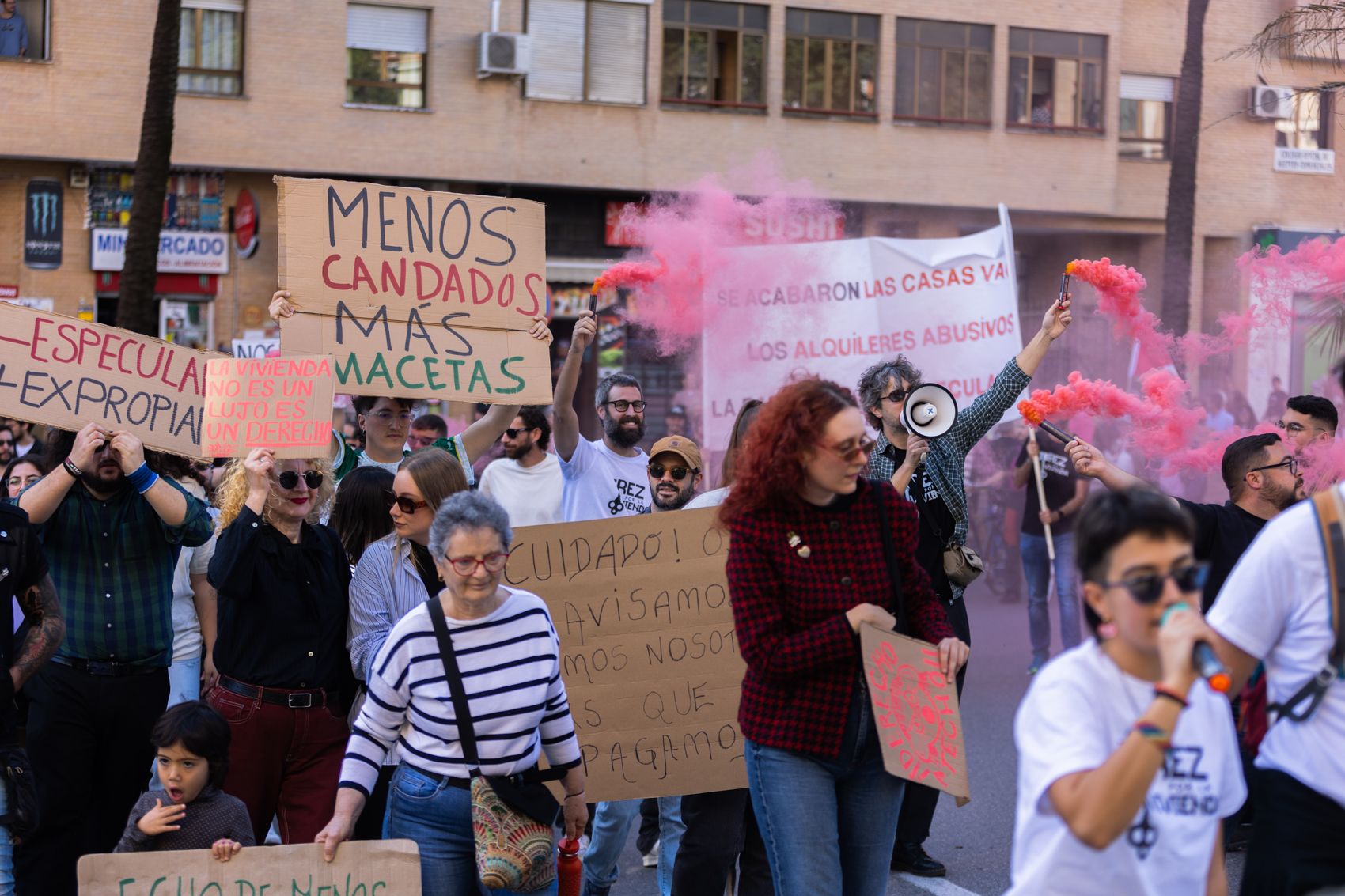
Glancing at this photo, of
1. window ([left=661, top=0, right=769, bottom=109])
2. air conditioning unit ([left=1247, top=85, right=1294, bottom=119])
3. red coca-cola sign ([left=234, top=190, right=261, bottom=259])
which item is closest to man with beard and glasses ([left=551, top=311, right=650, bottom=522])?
red coca-cola sign ([left=234, top=190, right=261, bottom=259])

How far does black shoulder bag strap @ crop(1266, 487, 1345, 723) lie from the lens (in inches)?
127

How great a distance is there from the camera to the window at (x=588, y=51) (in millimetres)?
23938

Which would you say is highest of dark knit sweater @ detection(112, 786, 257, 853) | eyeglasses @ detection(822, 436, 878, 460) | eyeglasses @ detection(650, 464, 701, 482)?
eyeglasses @ detection(822, 436, 878, 460)

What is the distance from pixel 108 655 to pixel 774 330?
6.10 metres

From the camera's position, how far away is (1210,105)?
2791 centimetres

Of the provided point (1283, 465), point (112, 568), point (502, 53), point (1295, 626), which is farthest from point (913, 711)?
point (502, 53)

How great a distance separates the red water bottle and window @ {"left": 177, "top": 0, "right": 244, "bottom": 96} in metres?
20.1

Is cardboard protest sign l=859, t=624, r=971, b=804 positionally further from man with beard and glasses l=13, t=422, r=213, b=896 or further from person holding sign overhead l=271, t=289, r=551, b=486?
person holding sign overhead l=271, t=289, r=551, b=486

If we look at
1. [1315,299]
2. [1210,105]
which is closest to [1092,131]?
[1210,105]

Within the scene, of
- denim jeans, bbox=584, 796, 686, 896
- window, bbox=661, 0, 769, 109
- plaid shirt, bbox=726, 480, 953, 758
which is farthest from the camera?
window, bbox=661, 0, 769, 109

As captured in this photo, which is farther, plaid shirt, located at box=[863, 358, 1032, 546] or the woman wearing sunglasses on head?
plaid shirt, located at box=[863, 358, 1032, 546]

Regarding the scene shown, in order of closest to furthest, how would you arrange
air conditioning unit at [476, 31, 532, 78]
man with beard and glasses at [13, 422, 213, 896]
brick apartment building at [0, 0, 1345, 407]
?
man with beard and glasses at [13, 422, 213, 896] → brick apartment building at [0, 0, 1345, 407] → air conditioning unit at [476, 31, 532, 78]

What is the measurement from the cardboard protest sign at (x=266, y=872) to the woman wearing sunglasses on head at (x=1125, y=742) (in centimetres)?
190

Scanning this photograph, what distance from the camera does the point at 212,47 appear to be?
2284cm
